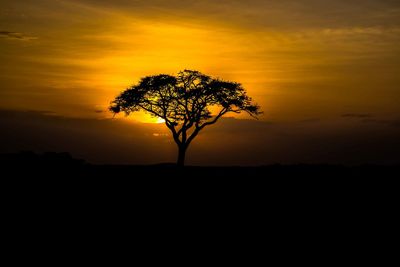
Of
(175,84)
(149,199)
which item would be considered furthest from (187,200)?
(175,84)

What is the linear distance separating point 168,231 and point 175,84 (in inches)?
1618

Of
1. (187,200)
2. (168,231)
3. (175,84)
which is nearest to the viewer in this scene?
(168,231)

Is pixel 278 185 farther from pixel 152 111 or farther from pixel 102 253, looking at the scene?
pixel 152 111

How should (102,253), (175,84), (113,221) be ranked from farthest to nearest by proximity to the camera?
(175,84) < (113,221) < (102,253)

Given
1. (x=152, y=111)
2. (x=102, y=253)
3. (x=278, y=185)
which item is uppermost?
(x=152, y=111)

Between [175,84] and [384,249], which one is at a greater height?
[175,84]

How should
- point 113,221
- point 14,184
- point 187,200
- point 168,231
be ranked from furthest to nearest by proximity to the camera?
point 14,184 < point 187,200 < point 113,221 < point 168,231

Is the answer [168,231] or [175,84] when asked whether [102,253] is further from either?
[175,84]

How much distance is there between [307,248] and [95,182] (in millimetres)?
Result: 16745

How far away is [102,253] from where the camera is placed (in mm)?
15203

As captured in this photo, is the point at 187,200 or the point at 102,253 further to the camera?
the point at 187,200

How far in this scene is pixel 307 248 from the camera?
16.1 m

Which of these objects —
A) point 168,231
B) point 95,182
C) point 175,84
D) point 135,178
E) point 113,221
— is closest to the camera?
point 168,231

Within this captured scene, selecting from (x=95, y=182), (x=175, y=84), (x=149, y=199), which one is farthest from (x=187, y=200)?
(x=175, y=84)
